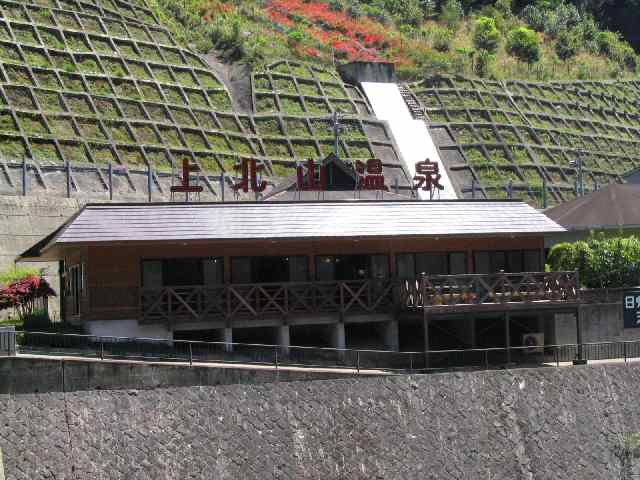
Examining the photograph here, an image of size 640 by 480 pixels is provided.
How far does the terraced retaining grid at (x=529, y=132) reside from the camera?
80062 millimetres

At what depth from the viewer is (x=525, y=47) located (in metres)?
106

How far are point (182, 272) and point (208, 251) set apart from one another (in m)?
1.15

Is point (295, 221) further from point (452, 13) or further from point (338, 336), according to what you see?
point (452, 13)

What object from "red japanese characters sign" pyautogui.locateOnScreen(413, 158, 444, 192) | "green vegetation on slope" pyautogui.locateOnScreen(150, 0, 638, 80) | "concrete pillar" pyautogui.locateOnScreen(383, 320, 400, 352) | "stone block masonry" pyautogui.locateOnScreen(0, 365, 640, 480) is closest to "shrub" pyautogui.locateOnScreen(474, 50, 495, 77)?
"green vegetation on slope" pyautogui.locateOnScreen(150, 0, 638, 80)

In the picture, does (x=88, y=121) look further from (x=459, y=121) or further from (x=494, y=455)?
(x=494, y=455)

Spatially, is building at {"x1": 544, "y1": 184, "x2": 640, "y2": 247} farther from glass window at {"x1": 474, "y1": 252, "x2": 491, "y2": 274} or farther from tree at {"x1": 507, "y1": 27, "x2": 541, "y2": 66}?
tree at {"x1": 507, "y1": 27, "x2": 541, "y2": 66}

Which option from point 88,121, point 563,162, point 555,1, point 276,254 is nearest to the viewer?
point 276,254

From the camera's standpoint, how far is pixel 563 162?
8400 centimetres

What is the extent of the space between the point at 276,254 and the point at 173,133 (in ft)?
98.2

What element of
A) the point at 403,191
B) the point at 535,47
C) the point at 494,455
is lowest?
the point at 494,455

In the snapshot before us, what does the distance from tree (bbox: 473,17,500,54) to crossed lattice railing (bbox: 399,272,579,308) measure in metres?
68.2

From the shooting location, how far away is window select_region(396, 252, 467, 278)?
4291 cm

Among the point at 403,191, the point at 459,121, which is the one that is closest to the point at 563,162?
the point at 459,121

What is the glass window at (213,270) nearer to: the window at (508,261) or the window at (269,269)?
the window at (269,269)
